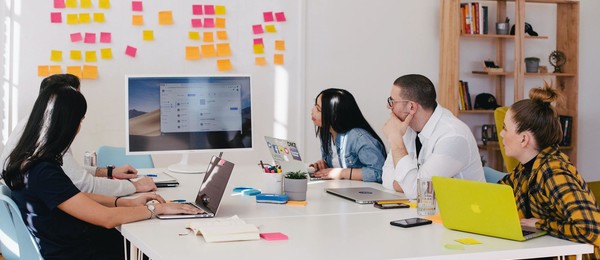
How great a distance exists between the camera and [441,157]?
3.21 metres

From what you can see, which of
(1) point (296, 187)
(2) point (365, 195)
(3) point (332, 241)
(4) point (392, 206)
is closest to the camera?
(3) point (332, 241)

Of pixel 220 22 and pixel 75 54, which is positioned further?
pixel 220 22

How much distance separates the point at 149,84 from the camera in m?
3.85

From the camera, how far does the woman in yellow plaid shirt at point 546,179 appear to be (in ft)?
7.72

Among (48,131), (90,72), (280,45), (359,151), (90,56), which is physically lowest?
(359,151)

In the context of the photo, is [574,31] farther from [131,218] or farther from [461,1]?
[131,218]

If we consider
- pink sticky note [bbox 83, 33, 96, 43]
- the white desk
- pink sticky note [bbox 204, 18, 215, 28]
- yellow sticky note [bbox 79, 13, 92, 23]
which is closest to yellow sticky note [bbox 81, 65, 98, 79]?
pink sticky note [bbox 83, 33, 96, 43]

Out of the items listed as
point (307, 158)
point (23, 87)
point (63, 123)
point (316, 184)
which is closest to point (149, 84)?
point (316, 184)

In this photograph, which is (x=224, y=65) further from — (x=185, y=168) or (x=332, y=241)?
(x=332, y=241)

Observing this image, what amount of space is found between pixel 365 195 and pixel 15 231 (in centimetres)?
131

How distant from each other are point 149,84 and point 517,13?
3296 mm

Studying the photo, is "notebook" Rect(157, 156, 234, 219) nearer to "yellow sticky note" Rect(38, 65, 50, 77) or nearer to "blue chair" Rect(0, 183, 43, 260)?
"blue chair" Rect(0, 183, 43, 260)

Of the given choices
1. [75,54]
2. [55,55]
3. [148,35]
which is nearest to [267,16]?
[148,35]

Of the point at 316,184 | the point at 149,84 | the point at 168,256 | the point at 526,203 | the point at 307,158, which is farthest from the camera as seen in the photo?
the point at 307,158
